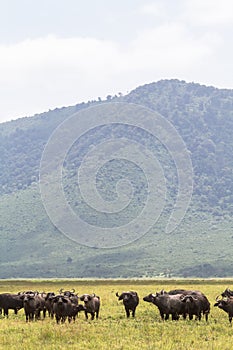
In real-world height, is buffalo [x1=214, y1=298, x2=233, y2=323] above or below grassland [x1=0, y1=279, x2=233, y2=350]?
above

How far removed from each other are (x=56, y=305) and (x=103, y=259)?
5320 inches

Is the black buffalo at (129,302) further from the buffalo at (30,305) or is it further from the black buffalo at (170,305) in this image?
the buffalo at (30,305)

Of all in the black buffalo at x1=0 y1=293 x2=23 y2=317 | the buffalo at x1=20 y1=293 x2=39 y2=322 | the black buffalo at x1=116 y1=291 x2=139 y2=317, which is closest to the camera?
the buffalo at x1=20 y1=293 x2=39 y2=322

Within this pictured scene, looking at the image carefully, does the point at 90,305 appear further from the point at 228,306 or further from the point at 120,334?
the point at 228,306

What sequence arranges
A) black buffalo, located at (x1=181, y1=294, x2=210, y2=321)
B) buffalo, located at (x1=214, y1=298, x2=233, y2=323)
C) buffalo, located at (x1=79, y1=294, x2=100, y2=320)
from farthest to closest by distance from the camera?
1. buffalo, located at (x1=79, y1=294, x2=100, y2=320)
2. black buffalo, located at (x1=181, y1=294, x2=210, y2=321)
3. buffalo, located at (x1=214, y1=298, x2=233, y2=323)

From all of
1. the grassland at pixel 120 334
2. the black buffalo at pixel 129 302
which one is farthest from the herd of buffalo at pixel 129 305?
the grassland at pixel 120 334

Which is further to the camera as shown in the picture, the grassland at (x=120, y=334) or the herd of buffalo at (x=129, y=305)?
the herd of buffalo at (x=129, y=305)

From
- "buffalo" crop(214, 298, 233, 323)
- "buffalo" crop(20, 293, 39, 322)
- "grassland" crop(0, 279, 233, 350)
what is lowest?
"grassland" crop(0, 279, 233, 350)

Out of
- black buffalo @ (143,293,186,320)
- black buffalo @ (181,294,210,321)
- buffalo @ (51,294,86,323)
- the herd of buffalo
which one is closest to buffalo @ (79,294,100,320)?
the herd of buffalo

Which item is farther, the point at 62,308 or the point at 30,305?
the point at 30,305

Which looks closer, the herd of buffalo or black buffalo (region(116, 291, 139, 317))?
the herd of buffalo

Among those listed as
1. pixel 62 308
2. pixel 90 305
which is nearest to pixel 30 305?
pixel 62 308

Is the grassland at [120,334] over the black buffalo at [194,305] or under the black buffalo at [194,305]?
under

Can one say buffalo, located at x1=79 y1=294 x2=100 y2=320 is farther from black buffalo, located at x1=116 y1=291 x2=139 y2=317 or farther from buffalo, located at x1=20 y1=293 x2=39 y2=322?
buffalo, located at x1=20 y1=293 x2=39 y2=322
